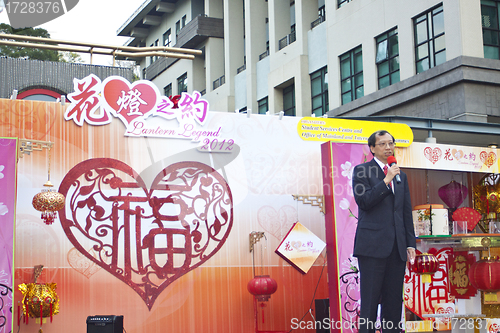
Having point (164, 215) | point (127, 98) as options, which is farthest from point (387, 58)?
point (164, 215)

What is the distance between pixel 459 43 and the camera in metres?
12.1

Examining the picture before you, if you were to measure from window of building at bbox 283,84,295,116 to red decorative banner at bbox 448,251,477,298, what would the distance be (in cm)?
1094

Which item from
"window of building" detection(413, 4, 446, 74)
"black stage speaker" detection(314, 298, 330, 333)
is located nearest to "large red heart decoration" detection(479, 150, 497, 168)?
"black stage speaker" detection(314, 298, 330, 333)

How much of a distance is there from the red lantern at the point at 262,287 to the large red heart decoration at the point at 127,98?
2.36 meters

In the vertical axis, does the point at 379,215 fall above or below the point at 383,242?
above

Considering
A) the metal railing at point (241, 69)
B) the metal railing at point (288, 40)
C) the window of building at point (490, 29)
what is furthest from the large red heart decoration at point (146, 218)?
the metal railing at point (241, 69)

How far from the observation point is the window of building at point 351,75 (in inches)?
598

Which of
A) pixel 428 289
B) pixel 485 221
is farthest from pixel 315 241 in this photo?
pixel 485 221

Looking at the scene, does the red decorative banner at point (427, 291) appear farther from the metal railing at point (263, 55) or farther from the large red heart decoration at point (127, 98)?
the metal railing at point (263, 55)

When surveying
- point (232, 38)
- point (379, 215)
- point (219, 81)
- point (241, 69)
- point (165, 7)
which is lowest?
point (379, 215)

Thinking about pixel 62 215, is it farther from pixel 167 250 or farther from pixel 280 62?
pixel 280 62

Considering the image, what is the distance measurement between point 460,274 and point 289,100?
1150 centimetres

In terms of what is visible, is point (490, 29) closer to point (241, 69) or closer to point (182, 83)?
point (241, 69)

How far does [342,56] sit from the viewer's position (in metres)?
15.8
